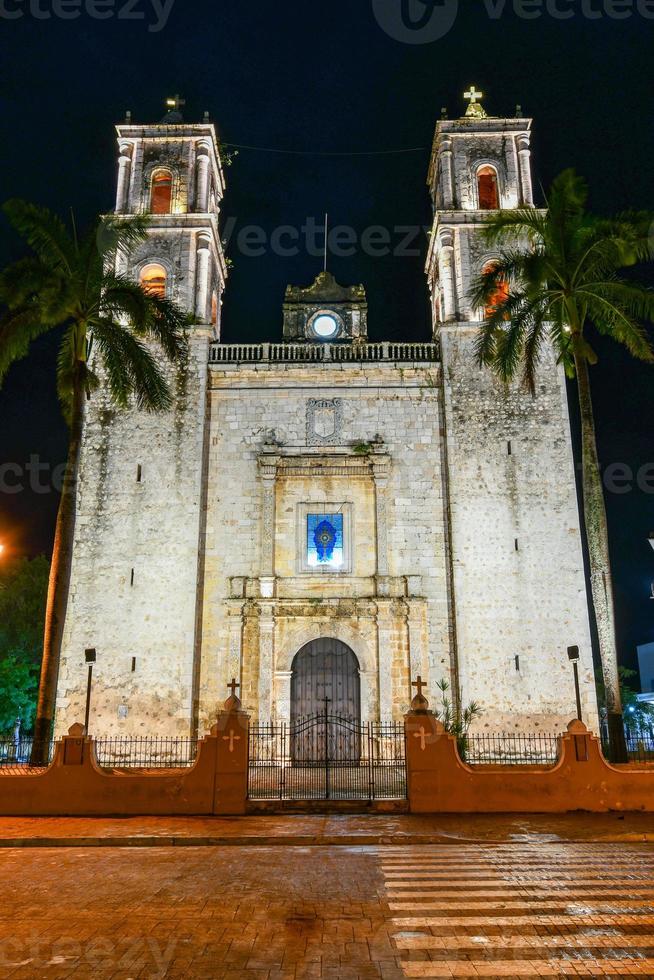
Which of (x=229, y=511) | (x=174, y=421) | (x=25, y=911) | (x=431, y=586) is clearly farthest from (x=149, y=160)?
(x=25, y=911)

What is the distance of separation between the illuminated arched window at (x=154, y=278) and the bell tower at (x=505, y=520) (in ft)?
28.2

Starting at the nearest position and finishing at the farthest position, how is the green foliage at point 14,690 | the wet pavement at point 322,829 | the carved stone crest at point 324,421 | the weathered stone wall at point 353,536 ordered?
the wet pavement at point 322,829
the weathered stone wall at point 353,536
the carved stone crest at point 324,421
the green foliage at point 14,690

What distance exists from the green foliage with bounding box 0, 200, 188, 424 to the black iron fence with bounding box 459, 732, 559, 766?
11.6 meters

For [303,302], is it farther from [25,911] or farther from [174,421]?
[25,911]

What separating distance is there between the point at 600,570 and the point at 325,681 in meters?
8.09

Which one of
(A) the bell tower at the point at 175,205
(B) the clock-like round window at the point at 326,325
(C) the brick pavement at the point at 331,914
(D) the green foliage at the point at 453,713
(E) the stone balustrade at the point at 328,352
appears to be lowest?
(C) the brick pavement at the point at 331,914

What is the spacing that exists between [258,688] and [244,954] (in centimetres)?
1436

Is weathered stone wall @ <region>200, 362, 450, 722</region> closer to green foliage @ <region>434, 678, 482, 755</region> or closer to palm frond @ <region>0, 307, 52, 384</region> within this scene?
green foliage @ <region>434, 678, 482, 755</region>

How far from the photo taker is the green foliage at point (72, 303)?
17.1m

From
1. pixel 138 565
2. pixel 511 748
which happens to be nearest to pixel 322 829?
pixel 511 748

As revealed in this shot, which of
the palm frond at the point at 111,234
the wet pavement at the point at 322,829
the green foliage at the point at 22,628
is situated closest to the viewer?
the wet pavement at the point at 322,829

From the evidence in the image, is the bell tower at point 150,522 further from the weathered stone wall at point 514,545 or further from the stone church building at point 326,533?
the weathered stone wall at point 514,545

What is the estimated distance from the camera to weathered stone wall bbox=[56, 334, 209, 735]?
1950cm

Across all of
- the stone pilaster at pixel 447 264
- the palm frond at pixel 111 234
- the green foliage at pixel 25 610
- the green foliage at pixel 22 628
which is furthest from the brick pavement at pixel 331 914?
the green foliage at pixel 25 610
